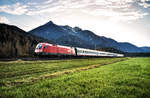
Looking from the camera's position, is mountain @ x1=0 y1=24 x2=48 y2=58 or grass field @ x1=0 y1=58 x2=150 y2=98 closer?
grass field @ x1=0 y1=58 x2=150 y2=98

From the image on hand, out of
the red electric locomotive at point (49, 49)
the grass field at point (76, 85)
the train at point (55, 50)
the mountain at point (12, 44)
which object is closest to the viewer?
the grass field at point (76, 85)

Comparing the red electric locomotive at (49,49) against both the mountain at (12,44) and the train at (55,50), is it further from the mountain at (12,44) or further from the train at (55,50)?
the mountain at (12,44)

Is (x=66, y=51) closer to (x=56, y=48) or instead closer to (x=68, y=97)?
(x=56, y=48)

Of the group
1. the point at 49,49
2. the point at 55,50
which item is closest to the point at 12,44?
the point at 55,50

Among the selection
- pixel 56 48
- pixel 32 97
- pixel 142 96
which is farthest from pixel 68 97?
pixel 56 48

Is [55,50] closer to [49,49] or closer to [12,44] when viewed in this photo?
[49,49]

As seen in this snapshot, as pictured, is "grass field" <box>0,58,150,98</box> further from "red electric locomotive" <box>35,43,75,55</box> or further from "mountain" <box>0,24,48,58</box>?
"mountain" <box>0,24,48,58</box>

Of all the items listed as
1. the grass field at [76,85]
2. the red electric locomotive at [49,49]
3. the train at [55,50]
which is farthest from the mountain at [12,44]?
the grass field at [76,85]

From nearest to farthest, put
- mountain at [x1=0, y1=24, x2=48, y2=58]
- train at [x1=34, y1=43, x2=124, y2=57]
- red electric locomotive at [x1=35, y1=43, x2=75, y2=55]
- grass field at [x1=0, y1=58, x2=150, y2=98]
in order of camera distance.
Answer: grass field at [x1=0, y1=58, x2=150, y2=98] → red electric locomotive at [x1=35, y1=43, x2=75, y2=55] → train at [x1=34, y1=43, x2=124, y2=57] → mountain at [x1=0, y1=24, x2=48, y2=58]

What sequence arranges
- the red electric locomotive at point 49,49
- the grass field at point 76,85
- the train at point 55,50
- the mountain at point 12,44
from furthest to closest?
1. the mountain at point 12,44
2. the train at point 55,50
3. the red electric locomotive at point 49,49
4. the grass field at point 76,85

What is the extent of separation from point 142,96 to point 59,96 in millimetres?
3397

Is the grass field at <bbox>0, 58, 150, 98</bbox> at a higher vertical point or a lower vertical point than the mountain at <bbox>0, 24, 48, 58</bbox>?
lower

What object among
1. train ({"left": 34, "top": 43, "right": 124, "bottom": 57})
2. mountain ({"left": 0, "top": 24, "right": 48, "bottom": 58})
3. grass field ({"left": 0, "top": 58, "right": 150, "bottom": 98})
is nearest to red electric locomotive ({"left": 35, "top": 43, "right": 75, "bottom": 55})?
train ({"left": 34, "top": 43, "right": 124, "bottom": 57})

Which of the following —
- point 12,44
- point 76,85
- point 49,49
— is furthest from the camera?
point 12,44
